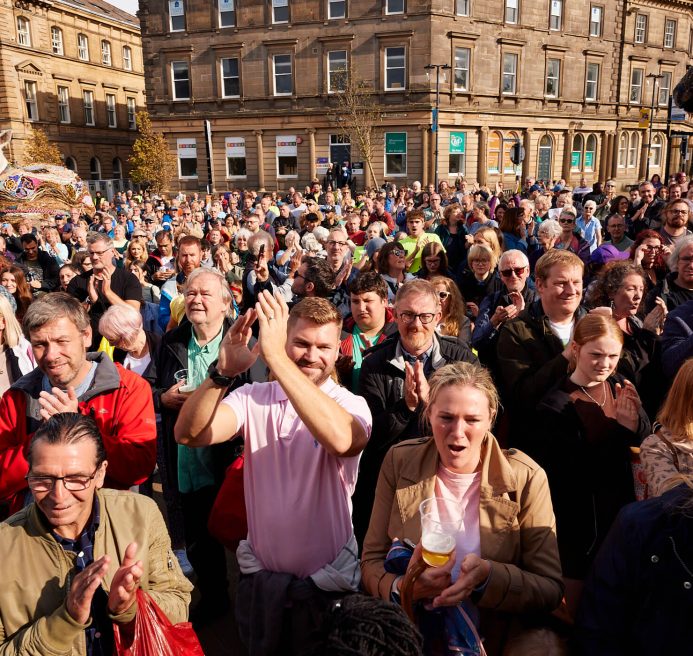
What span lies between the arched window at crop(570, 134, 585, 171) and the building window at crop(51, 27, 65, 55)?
34375mm

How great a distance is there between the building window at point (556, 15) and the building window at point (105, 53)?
31.7 meters

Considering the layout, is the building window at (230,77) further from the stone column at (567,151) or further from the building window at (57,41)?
the stone column at (567,151)

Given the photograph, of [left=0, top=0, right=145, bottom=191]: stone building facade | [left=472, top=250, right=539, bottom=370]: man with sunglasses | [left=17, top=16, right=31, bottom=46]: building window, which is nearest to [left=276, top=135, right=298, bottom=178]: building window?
[left=0, top=0, right=145, bottom=191]: stone building facade

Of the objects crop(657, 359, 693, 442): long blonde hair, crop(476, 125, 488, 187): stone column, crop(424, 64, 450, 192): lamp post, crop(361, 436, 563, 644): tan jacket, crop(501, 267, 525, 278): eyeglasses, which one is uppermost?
crop(424, 64, 450, 192): lamp post

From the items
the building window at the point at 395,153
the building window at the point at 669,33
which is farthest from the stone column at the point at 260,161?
the building window at the point at 669,33

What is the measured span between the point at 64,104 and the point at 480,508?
4684cm

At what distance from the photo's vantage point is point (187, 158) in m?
33.4

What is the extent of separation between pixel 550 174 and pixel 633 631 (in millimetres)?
35445

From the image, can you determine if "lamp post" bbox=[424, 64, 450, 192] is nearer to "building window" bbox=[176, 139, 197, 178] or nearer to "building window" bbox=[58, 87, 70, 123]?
"building window" bbox=[176, 139, 197, 178]

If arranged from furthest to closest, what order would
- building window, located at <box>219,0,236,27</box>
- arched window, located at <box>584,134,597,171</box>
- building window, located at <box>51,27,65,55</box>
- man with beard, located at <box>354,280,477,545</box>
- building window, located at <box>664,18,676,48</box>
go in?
building window, located at <box>51,27,65,55</box> < building window, located at <box>664,18,676,48</box> < arched window, located at <box>584,134,597,171</box> < building window, located at <box>219,0,236,27</box> < man with beard, located at <box>354,280,477,545</box>

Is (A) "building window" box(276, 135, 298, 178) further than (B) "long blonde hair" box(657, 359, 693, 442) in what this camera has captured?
Yes

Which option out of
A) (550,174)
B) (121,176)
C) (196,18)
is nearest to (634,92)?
(550,174)

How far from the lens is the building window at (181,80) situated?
32.0 m

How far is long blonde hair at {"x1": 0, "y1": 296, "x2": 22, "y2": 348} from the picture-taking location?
3875 mm
